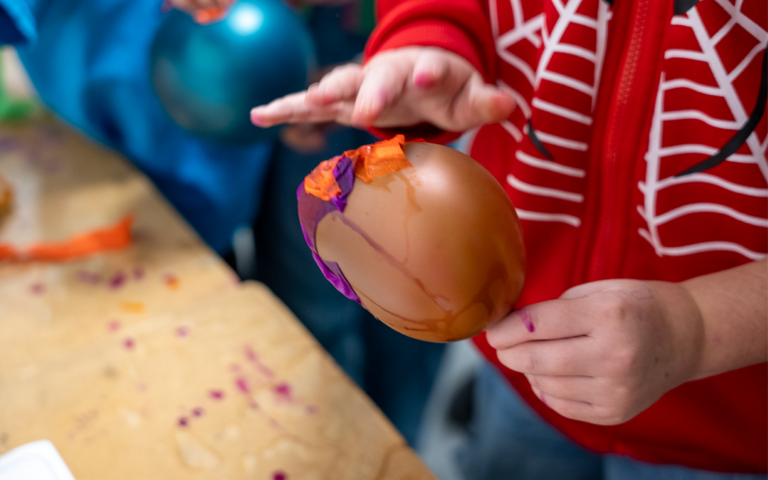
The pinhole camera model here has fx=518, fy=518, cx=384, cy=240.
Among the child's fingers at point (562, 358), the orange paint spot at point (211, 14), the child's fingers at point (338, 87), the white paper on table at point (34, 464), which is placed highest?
the child's fingers at point (338, 87)

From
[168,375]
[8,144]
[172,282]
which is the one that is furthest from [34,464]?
[8,144]

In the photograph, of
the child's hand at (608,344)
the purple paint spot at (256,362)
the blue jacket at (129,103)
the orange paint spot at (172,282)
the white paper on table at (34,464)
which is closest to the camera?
the child's hand at (608,344)

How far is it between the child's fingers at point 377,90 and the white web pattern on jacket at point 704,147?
201 millimetres

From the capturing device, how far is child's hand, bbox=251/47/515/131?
385mm

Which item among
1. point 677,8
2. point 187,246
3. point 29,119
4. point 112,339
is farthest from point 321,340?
point 677,8

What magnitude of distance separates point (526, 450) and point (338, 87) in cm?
50

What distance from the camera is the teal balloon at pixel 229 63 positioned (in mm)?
673

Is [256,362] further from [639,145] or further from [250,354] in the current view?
[639,145]

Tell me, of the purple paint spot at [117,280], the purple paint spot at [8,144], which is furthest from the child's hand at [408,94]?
the purple paint spot at [8,144]

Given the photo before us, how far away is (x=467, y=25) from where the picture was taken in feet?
1.52

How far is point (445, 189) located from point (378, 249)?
0.06 m

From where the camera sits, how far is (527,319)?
34 centimetres

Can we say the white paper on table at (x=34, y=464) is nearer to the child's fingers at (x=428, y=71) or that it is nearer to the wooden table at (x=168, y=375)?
the wooden table at (x=168, y=375)

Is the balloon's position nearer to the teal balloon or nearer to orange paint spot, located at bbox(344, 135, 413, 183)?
orange paint spot, located at bbox(344, 135, 413, 183)
